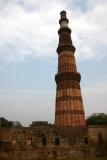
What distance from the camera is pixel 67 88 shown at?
1148 inches

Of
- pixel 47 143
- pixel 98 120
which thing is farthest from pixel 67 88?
pixel 98 120

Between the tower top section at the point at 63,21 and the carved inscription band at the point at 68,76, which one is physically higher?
the tower top section at the point at 63,21

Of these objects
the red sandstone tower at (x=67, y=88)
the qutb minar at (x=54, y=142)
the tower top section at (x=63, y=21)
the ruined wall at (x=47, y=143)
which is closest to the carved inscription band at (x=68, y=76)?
the red sandstone tower at (x=67, y=88)

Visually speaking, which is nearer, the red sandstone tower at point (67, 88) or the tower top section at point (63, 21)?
the red sandstone tower at point (67, 88)

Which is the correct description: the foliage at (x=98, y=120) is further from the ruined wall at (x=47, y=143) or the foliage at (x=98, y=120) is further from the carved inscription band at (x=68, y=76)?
the ruined wall at (x=47, y=143)

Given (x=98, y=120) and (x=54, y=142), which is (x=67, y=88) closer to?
(x=54, y=142)

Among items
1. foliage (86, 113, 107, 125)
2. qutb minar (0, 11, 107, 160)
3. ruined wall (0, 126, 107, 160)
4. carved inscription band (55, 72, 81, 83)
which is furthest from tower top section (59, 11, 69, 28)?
foliage (86, 113, 107, 125)

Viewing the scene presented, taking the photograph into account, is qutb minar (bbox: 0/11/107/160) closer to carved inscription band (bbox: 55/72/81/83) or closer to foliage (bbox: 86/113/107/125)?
carved inscription band (bbox: 55/72/81/83)

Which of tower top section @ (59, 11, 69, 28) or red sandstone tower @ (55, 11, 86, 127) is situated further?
tower top section @ (59, 11, 69, 28)

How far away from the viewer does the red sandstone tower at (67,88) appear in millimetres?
28203

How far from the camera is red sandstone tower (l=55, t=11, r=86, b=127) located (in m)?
28.2

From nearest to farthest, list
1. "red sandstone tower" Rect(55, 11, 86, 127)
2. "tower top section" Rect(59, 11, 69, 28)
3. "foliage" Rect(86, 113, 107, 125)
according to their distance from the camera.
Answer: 1. "red sandstone tower" Rect(55, 11, 86, 127)
2. "tower top section" Rect(59, 11, 69, 28)
3. "foliage" Rect(86, 113, 107, 125)

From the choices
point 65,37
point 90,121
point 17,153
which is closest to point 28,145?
point 17,153

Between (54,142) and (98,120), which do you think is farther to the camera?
(98,120)
